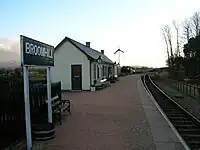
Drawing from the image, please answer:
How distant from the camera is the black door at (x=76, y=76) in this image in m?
23.1

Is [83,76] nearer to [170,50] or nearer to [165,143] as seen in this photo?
[165,143]

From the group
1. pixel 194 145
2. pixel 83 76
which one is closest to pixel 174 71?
pixel 83 76

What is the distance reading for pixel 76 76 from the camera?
76.2 feet

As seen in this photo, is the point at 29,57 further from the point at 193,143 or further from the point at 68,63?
the point at 68,63

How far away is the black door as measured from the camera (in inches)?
909

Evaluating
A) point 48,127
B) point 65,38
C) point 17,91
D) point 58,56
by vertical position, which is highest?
point 65,38

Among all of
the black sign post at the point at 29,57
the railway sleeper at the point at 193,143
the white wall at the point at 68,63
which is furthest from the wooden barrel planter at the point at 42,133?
the white wall at the point at 68,63

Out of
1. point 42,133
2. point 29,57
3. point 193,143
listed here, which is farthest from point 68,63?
point 29,57

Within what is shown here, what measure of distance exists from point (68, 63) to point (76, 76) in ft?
4.57

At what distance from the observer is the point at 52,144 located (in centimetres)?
667

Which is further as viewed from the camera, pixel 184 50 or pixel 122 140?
pixel 184 50

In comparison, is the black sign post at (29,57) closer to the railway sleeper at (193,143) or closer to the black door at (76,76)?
the railway sleeper at (193,143)

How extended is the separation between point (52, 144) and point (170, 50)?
187ft

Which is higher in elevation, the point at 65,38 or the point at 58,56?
the point at 65,38
